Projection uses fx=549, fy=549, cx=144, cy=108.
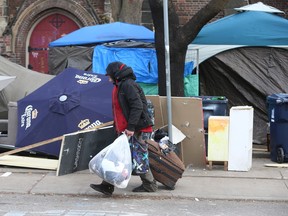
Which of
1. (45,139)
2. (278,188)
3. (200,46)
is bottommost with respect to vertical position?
(278,188)

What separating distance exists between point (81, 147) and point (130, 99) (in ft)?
5.27

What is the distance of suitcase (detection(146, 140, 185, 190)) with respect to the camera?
24.5 ft

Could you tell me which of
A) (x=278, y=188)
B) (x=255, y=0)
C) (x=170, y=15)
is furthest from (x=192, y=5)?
(x=278, y=188)

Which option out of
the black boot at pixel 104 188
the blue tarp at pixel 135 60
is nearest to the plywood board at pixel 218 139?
the black boot at pixel 104 188

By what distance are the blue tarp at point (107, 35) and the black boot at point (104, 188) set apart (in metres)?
6.14

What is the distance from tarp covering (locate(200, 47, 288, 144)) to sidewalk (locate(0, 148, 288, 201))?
3154mm

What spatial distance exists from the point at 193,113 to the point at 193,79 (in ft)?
9.63

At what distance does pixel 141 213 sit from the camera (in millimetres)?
6527

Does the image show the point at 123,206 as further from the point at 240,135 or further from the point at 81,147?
the point at 240,135

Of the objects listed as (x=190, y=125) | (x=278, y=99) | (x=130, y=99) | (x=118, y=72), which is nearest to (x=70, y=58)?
(x=190, y=125)

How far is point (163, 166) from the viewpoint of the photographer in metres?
7.46

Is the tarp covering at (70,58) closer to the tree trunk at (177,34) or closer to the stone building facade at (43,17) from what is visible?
the tree trunk at (177,34)

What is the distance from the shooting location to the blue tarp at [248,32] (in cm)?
1210

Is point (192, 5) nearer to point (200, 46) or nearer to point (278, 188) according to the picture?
point (200, 46)
